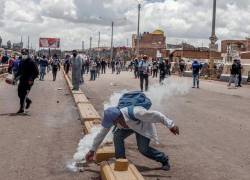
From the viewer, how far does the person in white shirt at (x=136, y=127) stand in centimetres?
743

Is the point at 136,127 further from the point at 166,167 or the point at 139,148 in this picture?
the point at 166,167

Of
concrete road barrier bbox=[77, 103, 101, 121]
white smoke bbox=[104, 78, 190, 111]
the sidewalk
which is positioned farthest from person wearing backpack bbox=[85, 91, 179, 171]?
concrete road barrier bbox=[77, 103, 101, 121]

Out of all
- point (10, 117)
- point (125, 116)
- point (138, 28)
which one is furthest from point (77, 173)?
point (138, 28)

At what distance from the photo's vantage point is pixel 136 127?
25.2 feet

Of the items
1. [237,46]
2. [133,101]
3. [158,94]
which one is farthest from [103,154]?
[237,46]

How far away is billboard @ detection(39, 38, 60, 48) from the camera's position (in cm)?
11525

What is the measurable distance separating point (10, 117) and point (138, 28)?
59192 mm

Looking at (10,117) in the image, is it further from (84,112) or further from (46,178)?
(46,178)

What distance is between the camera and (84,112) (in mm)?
14180

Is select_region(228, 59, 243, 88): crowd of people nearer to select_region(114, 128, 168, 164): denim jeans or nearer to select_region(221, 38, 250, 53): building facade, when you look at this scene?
select_region(114, 128, 168, 164): denim jeans

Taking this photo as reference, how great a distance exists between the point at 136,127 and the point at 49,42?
110 m

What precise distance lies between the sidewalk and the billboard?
98939 mm

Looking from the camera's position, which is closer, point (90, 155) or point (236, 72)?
point (90, 155)

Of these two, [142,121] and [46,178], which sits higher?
[142,121]
